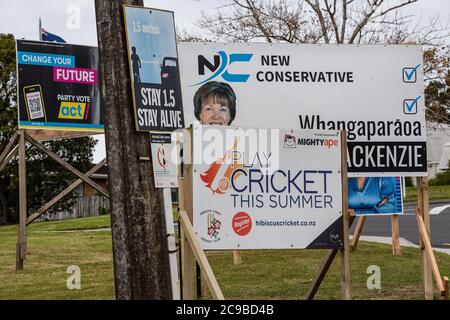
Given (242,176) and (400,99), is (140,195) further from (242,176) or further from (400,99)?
(400,99)

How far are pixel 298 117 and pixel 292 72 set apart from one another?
582 millimetres

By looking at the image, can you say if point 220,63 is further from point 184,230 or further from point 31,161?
point 31,161

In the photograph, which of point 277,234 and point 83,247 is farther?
point 83,247

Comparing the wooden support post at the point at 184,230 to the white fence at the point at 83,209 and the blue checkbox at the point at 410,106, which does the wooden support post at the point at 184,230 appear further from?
the white fence at the point at 83,209

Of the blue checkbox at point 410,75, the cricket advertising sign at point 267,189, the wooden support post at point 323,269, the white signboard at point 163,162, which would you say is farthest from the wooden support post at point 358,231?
the white signboard at point 163,162

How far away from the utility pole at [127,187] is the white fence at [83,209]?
1569 inches

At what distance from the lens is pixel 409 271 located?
1243cm

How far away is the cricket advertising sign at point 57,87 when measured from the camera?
14891 millimetres

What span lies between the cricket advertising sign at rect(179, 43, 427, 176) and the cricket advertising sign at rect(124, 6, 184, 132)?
3114 millimetres

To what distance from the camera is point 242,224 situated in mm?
8078

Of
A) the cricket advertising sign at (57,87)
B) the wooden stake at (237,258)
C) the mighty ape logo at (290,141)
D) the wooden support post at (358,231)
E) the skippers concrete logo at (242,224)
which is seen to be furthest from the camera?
the cricket advertising sign at (57,87)

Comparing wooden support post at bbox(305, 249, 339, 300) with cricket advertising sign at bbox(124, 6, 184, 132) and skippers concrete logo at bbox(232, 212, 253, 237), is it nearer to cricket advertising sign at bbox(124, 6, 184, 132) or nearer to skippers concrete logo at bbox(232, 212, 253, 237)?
skippers concrete logo at bbox(232, 212, 253, 237)

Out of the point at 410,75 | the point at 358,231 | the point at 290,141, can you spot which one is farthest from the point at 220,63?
the point at 358,231

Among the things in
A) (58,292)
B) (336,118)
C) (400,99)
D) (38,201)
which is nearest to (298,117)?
(336,118)
